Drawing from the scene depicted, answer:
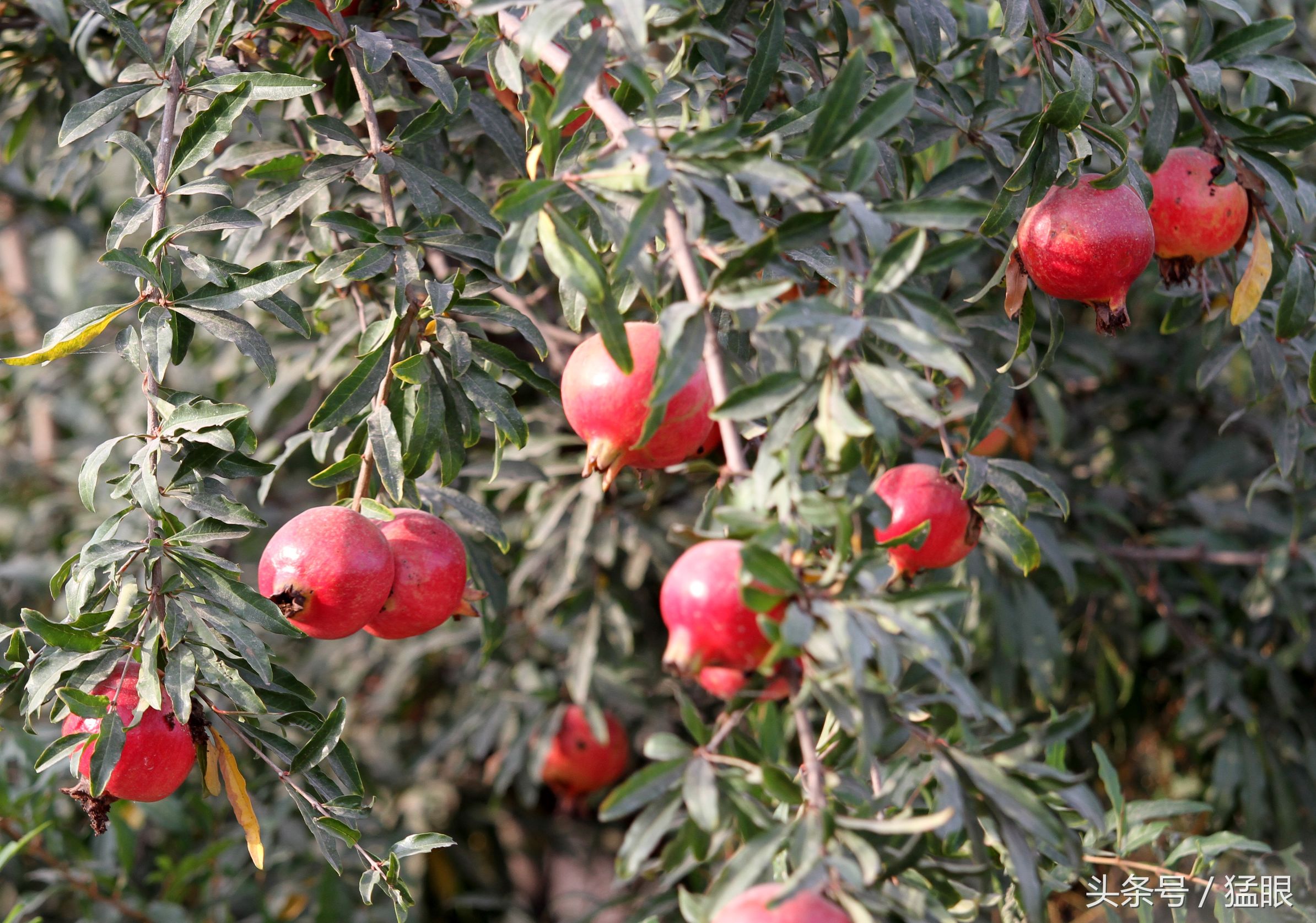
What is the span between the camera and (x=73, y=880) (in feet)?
6.43

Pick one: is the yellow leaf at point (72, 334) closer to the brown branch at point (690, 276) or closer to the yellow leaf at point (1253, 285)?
the brown branch at point (690, 276)

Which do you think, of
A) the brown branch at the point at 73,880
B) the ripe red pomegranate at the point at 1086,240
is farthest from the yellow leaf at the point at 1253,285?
the brown branch at the point at 73,880

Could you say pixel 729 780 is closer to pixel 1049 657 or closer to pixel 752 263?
pixel 752 263

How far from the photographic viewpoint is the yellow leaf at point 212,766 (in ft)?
3.84

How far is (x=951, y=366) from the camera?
0.83 meters

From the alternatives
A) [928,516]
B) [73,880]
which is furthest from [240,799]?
[73,880]

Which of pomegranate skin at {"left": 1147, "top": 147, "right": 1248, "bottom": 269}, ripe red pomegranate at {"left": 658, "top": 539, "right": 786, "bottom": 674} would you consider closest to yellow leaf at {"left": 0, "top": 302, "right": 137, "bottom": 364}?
ripe red pomegranate at {"left": 658, "top": 539, "right": 786, "bottom": 674}

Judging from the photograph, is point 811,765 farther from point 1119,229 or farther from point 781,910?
point 1119,229

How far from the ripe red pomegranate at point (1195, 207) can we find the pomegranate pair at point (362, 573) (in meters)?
0.96

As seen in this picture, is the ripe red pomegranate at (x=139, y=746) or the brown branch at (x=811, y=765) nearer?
the brown branch at (x=811, y=765)

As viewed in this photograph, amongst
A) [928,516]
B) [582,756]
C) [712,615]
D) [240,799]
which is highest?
[712,615]

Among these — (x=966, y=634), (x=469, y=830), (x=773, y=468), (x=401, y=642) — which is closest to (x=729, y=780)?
(x=773, y=468)

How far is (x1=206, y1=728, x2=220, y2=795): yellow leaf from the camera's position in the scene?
1.17 m

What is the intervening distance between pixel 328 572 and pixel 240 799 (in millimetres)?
270
